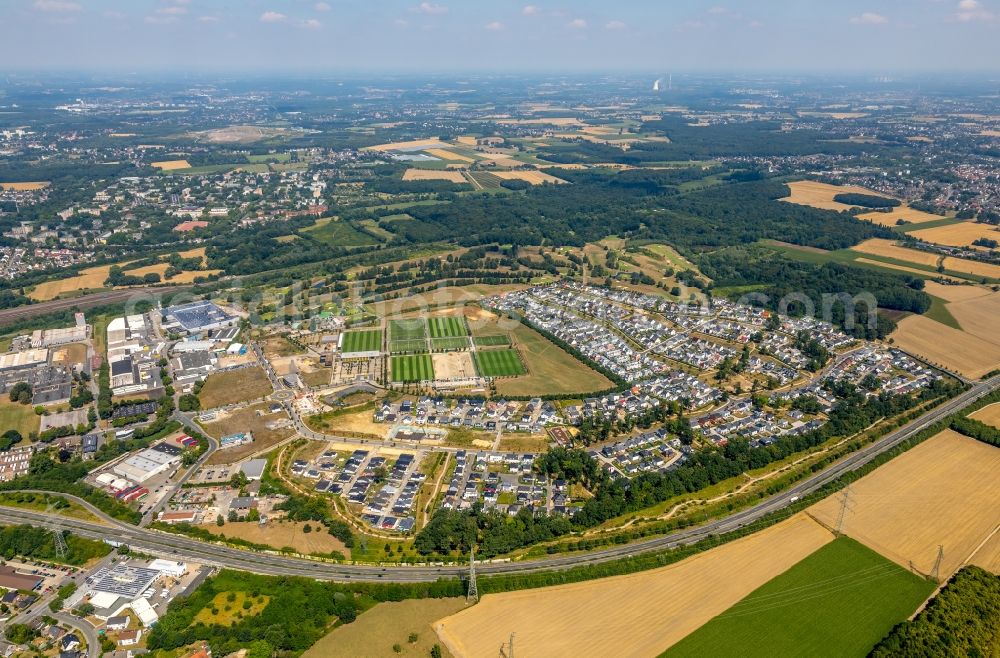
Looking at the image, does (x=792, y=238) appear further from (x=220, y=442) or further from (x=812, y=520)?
(x=220, y=442)

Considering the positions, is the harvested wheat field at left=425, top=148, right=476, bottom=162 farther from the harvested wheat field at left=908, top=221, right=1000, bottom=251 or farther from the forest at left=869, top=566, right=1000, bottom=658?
the forest at left=869, top=566, right=1000, bottom=658

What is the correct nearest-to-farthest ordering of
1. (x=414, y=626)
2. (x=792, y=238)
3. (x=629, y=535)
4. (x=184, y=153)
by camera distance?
(x=414, y=626), (x=629, y=535), (x=792, y=238), (x=184, y=153)

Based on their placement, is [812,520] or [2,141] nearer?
[812,520]

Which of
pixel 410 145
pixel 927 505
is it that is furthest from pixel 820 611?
pixel 410 145

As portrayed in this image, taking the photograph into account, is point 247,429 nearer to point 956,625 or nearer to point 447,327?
point 447,327

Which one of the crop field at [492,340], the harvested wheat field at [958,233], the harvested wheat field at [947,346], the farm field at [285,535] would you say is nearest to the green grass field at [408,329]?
the crop field at [492,340]

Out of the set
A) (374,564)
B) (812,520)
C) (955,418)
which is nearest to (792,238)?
(955,418)
